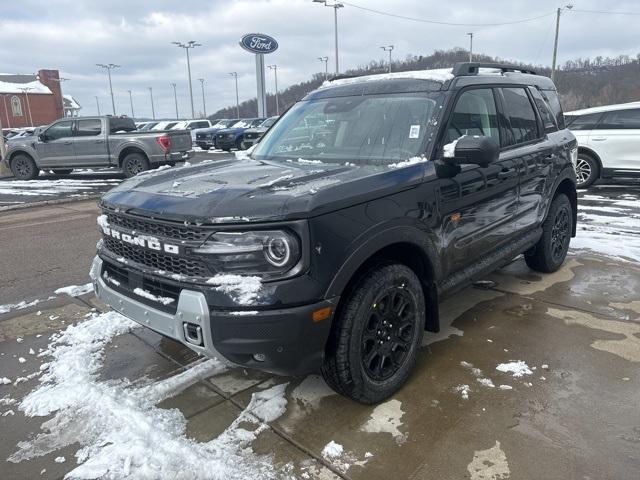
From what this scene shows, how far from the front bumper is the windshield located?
49.9 inches

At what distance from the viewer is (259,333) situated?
2428 millimetres

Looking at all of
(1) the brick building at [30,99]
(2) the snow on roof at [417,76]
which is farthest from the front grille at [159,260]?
(1) the brick building at [30,99]

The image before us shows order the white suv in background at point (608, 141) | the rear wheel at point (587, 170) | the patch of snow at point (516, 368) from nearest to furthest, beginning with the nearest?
the patch of snow at point (516, 368) → the white suv in background at point (608, 141) → the rear wheel at point (587, 170)

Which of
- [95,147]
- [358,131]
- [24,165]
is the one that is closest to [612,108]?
[358,131]

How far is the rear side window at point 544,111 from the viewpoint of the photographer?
4.74 metres

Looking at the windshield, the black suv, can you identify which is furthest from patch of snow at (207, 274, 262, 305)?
the windshield

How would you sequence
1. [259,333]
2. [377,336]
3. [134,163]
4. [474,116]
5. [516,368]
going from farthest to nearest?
[134,163] < [474,116] < [516,368] < [377,336] < [259,333]

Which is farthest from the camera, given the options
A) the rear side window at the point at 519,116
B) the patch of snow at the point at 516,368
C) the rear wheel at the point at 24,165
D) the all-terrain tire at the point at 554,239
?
the rear wheel at the point at 24,165

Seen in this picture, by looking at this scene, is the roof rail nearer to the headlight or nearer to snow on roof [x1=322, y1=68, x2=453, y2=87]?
snow on roof [x1=322, y1=68, x2=453, y2=87]

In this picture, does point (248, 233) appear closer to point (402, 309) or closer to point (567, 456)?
point (402, 309)

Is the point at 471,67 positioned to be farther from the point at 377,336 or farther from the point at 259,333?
the point at 259,333

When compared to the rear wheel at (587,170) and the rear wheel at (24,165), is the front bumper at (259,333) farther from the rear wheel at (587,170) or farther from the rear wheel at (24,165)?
the rear wheel at (24,165)

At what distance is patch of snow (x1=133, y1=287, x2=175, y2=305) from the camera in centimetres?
269

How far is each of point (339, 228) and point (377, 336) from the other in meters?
0.73
